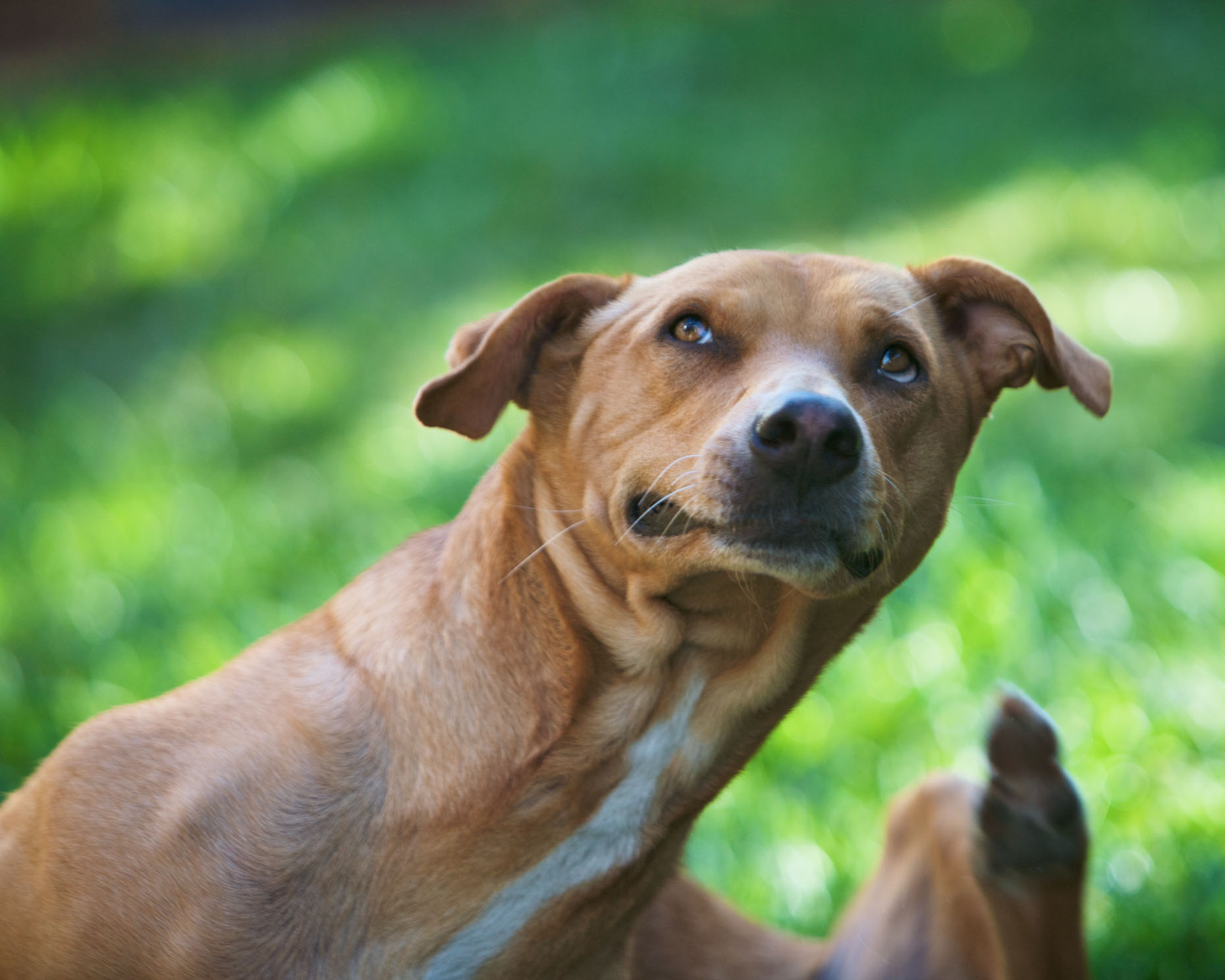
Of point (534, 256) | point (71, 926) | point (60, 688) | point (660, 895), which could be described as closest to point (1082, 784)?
point (660, 895)

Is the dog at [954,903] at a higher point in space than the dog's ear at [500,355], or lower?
lower

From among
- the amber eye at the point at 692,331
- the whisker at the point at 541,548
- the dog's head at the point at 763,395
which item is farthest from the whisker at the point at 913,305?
the whisker at the point at 541,548

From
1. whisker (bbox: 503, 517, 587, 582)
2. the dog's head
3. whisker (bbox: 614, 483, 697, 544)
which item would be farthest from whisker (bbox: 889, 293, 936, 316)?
whisker (bbox: 503, 517, 587, 582)

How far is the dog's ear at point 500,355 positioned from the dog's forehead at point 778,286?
0.42 feet

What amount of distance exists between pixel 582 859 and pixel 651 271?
212 inches

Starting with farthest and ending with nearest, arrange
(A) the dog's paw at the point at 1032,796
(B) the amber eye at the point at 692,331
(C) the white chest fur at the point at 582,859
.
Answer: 1. (A) the dog's paw at the point at 1032,796
2. (B) the amber eye at the point at 692,331
3. (C) the white chest fur at the point at 582,859

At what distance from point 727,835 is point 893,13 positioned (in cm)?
810

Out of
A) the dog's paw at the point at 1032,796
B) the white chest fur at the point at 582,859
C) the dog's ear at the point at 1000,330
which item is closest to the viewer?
the white chest fur at the point at 582,859

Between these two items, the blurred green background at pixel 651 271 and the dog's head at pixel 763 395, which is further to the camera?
the blurred green background at pixel 651 271

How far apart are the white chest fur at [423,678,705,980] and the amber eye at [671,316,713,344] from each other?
0.76m

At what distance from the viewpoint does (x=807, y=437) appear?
2.39 metres

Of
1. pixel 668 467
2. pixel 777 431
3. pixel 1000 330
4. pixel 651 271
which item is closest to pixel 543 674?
pixel 668 467

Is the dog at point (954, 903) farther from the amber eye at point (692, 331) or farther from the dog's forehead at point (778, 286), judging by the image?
the amber eye at point (692, 331)

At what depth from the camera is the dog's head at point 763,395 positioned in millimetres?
2461
